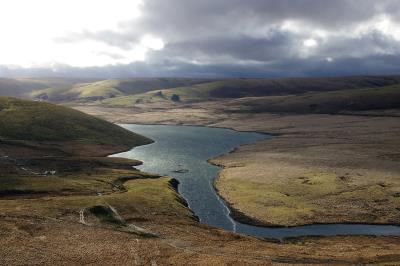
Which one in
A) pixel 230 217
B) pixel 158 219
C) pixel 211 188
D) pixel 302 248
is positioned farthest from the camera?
pixel 211 188

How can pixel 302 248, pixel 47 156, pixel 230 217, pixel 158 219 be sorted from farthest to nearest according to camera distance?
pixel 47 156 < pixel 230 217 < pixel 158 219 < pixel 302 248

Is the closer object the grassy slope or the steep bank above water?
the grassy slope

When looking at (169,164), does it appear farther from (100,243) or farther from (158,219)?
(100,243)

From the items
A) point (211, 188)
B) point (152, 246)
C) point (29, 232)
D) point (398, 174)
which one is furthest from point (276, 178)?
point (29, 232)

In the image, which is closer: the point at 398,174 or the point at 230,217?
the point at 230,217

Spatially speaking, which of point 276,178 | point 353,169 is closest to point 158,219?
point 276,178

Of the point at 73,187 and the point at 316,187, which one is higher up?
the point at 316,187

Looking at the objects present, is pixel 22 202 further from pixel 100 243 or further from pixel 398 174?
pixel 398 174

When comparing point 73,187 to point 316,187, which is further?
point 316,187

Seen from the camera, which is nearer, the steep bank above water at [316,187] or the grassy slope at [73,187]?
the grassy slope at [73,187]
